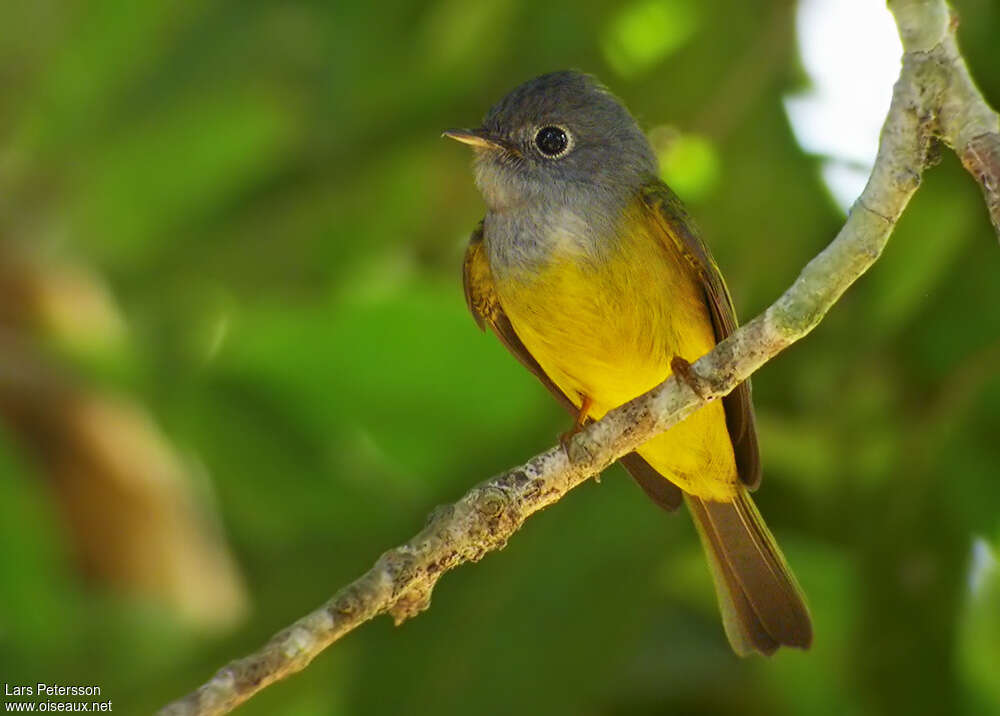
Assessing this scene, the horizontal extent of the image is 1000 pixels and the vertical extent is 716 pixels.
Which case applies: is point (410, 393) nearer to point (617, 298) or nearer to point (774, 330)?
point (617, 298)

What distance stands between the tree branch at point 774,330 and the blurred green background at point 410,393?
1.56 m

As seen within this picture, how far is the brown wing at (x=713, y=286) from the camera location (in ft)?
12.6

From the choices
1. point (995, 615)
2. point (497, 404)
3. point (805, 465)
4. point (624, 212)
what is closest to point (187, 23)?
point (497, 404)

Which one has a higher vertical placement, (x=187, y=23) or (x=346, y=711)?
(x=187, y=23)

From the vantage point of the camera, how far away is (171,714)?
2293 millimetres

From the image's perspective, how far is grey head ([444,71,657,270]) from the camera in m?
4.02

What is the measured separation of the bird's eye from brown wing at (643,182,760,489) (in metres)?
0.36

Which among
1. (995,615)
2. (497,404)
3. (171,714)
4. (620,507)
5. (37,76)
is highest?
(37,76)

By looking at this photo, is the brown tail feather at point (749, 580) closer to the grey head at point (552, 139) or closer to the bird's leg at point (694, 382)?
the grey head at point (552, 139)

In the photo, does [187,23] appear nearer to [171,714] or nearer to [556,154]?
[556,154]

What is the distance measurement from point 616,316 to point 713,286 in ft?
1.01

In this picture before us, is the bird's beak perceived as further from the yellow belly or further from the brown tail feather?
the brown tail feather

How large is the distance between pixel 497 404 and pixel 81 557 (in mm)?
1672

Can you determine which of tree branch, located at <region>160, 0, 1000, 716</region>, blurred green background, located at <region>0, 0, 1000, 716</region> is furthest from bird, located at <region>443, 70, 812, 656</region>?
tree branch, located at <region>160, 0, 1000, 716</region>
